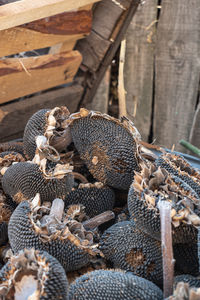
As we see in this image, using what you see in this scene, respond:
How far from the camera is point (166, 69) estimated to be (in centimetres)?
209

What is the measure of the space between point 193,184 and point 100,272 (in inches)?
11.4

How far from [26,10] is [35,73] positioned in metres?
0.33

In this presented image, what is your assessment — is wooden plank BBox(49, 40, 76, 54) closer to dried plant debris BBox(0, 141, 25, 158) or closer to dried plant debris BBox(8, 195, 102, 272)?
dried plant debris BBox(0, 141, 25, 158)

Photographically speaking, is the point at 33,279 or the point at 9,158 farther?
the point at 9,158

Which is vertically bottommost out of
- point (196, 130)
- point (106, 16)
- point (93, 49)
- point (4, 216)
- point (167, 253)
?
point (196, 130)

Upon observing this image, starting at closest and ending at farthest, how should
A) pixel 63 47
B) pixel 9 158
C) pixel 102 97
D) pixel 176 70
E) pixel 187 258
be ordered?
pixel 187 258
pixel 9 158
pixel 63 47
pixel 176 70
pixel 102 97

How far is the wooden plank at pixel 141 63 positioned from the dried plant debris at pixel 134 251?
1241mm

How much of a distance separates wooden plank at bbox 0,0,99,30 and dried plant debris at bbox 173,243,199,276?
0.71 metres

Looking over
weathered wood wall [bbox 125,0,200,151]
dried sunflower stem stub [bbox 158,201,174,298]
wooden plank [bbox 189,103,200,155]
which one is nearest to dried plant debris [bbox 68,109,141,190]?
dried sunflower stem stub [bbox 158,201,174,298]

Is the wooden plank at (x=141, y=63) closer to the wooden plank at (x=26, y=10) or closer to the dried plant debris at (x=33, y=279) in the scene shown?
the wooden plank at (x=26, y=10)

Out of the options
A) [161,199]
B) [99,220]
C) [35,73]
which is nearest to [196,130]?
[35,73]

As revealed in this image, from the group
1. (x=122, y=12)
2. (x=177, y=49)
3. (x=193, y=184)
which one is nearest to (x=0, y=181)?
(x=193, y=184)

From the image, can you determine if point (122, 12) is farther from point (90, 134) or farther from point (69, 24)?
point (90, 134)

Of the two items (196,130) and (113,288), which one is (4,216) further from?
(196,130)
